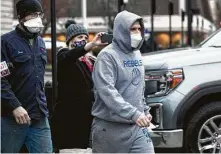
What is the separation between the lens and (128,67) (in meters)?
4.49

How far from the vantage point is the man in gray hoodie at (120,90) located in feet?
14.5

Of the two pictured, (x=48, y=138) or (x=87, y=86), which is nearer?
(x=48, y=138)

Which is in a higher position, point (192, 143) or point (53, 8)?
point (53, 8)

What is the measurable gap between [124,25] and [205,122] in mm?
2690

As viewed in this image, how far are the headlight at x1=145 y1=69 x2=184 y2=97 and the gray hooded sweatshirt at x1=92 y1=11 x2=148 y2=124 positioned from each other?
7.54 feet

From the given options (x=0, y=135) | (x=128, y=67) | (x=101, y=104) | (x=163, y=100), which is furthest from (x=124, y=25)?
(x=163, y=100)

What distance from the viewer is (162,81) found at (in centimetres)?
696

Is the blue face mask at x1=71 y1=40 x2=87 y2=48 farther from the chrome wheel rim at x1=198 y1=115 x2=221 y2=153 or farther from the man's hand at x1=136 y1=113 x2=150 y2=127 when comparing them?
the chrome wheel rim at x1=198 y1=115 x2=221 y2=153

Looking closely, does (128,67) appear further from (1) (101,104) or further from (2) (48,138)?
(2) (48,138)

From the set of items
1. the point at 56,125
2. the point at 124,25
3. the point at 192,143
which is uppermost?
the point at 124,25

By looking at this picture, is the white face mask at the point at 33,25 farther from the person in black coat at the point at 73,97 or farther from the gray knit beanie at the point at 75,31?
the gray knit beanie at the point at 75,31

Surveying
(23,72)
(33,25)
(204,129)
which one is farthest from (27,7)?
(204,129)

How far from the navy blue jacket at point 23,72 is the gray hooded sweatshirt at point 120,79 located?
0.49 metres

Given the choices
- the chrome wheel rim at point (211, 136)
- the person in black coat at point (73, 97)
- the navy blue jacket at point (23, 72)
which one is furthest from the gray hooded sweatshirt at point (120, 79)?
the chrome wheel rim at point (211, 136)
